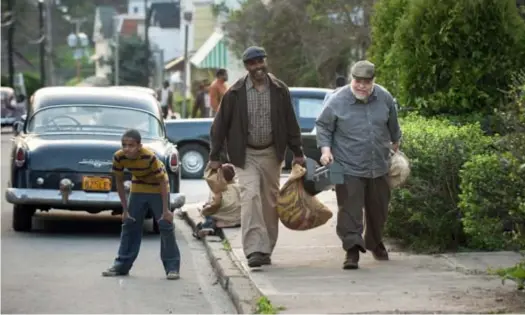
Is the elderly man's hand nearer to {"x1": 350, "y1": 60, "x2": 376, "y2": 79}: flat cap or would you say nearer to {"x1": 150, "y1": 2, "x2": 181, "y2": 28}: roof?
{"x1": 350, "y1": 60, "x2": 376, "y2": 79}: flat cap

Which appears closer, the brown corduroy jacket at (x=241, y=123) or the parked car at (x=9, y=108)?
the brown corduroy jacket at (x=241, y=123)

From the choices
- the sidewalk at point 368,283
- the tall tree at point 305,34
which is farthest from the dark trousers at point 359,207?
the tall tree at point 305,34

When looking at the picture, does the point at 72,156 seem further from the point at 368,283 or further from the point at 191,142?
the point at 191,142

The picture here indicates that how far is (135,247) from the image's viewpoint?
1243 cm

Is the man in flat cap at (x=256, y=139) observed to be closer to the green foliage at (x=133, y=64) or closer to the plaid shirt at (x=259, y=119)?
the plaid shirt at (x=259, y=119)

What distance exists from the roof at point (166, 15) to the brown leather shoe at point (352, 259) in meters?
95.5

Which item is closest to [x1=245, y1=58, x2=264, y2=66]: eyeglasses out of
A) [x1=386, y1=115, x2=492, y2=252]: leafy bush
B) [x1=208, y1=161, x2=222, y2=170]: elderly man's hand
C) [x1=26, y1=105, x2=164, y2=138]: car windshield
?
[x1=208, y1=161, x2=222, y2=170]: elderly man's hand

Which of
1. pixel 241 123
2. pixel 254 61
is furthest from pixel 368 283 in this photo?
pixel 254 61

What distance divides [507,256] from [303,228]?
175 cm

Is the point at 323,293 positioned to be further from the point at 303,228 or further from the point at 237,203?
the point at 237,203

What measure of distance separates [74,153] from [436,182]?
4.49m

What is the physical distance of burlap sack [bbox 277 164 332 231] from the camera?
40.6 ft

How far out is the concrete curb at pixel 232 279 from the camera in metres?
10.4

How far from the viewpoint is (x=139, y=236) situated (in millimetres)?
12484
